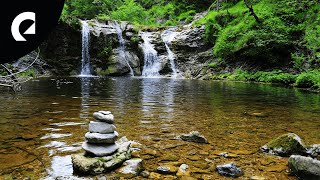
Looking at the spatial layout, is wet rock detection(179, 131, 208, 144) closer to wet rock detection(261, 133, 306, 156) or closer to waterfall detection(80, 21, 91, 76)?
wet rock detection(261, 133, 306, 156)

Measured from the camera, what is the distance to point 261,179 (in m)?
3.70

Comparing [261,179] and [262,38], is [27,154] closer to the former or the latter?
[261,179]

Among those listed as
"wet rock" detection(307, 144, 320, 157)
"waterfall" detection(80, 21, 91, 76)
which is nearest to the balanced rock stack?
"wet rock" detection(307, 144, 320, 157)

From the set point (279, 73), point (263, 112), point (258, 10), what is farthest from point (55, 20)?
point (258, 10)

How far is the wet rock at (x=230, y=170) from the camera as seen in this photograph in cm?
379

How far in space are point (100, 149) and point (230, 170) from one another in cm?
177

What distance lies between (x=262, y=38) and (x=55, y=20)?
25.9 metres

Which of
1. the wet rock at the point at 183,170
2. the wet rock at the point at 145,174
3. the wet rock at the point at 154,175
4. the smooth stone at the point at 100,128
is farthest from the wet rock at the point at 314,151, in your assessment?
the smooth stone at the point at 100,128

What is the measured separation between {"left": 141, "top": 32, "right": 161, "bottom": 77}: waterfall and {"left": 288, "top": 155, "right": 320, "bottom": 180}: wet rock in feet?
96.1

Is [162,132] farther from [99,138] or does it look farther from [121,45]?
[121,45]

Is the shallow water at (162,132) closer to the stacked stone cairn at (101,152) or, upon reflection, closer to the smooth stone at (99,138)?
the stacked stone cairn at (101,152)

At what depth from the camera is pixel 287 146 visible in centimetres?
463

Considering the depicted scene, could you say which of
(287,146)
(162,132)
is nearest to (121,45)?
(162,132)

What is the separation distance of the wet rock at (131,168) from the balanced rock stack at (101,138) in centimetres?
29
